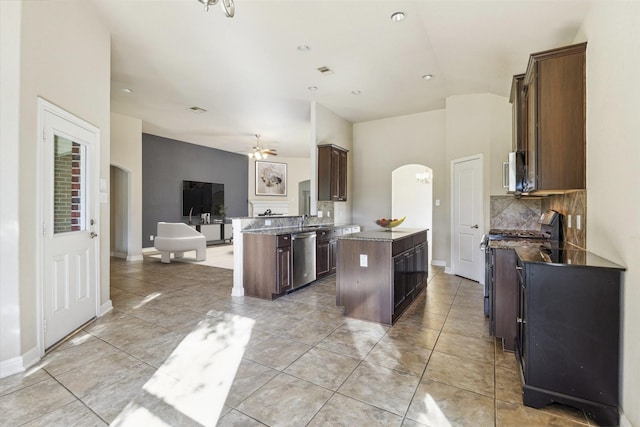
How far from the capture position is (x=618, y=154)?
186cm

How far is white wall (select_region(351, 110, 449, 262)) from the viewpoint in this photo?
630 centimetres

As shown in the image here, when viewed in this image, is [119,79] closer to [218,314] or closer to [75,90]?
[75,90]

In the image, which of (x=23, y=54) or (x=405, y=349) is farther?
(x=405, y=349)

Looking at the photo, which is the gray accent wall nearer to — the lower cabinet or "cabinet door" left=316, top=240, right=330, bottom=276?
"cabinet door" left=316, top=240, right=330, bottom=276

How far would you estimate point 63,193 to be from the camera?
288 centimetres

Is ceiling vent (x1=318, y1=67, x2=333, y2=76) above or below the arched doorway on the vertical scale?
above

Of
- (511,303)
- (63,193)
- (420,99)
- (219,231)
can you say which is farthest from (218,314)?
(219,231)

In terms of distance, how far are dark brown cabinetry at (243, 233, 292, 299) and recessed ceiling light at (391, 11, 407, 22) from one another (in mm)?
2888

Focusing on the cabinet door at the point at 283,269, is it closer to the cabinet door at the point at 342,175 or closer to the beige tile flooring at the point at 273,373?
the beige tile flooring at the point at 273,373

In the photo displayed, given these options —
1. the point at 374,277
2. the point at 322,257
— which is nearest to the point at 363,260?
the point at 374,277

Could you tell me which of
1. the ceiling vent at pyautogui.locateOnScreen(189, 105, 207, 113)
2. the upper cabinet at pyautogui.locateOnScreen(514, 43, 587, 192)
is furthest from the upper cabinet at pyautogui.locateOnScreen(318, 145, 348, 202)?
the upper cabinet at pyautogui.locateOnScreen(514, 43, 587, 192)

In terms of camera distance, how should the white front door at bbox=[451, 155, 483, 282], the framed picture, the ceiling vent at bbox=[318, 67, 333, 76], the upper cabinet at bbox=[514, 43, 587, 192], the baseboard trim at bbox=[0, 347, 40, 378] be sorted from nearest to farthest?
the baseboard trim at bbox=[0, 347, 40, 378] → the upper cabinet at bbox=[514, 43, 587, 192] → the ceiling vent at bbox=[318, 67, 333, 76] → the white front door at bbox=[451, 155, 483, 282] → the framed picture

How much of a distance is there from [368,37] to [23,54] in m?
3.23

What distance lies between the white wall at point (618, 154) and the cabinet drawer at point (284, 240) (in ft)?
10.5
